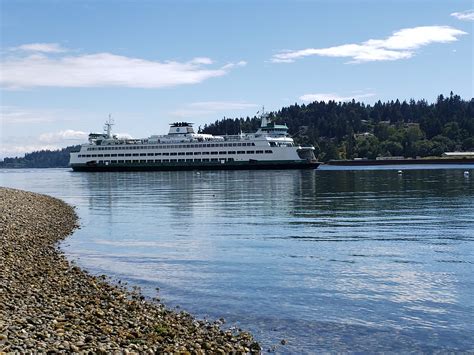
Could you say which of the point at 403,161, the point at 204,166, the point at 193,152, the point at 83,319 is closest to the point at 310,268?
the point at 83,319

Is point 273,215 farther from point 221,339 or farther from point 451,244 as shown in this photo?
point 221,339

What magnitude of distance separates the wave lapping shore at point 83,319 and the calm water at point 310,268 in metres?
0.88

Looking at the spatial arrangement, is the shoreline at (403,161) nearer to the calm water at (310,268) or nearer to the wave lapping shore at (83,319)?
the calm water at (310,268)

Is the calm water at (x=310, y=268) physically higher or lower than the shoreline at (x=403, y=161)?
lower

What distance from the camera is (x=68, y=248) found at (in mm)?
22188

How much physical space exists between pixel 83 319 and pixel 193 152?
125 metres

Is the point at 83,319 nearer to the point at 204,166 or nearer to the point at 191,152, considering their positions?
the point at 204,166

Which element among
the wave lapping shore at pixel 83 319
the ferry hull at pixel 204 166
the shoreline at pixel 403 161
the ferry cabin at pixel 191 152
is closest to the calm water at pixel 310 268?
the wave lapping shore at pixel 83 319

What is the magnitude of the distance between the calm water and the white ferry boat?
89.7 m

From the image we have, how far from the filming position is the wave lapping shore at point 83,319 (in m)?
8.82

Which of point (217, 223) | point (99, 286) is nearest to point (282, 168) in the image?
point (217, 223)

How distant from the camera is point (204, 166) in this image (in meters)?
132

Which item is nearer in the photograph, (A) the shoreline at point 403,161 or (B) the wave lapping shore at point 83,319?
(B) the wave lapping shore at point 83,319

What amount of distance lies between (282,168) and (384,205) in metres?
87.2
